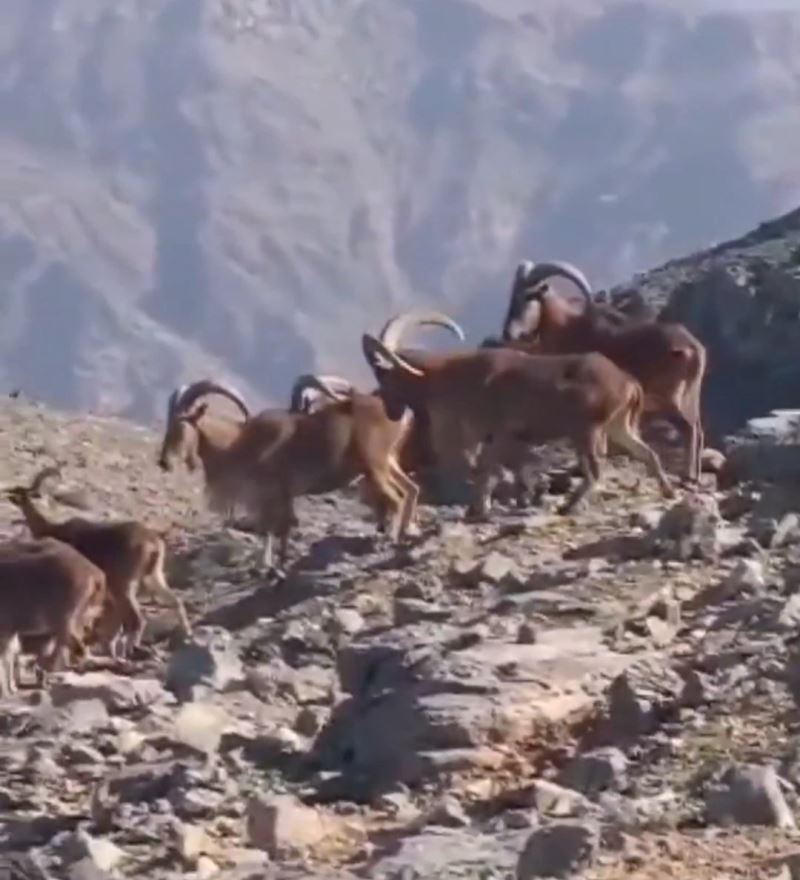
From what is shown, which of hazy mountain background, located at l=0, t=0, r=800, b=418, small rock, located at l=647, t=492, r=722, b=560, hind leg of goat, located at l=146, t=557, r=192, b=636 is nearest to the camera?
small rock, located at l=647, t=492, r=722, b=560

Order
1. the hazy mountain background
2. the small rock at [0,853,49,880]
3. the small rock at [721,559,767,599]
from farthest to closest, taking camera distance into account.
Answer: the hazy mountain background < the small rock at [721,559,767,599] < the small rock at [0,853,49,880]

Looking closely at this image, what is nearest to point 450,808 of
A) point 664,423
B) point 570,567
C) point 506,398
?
point 570,567

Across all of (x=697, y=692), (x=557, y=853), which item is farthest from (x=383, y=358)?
(x=557, y=853)

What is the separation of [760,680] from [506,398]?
5258 mm

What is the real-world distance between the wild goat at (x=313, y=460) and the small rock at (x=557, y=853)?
23.3 feet

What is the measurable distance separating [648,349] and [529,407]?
1245 millimetres

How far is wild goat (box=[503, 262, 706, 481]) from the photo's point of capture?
1433cm

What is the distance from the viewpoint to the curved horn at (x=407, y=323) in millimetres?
14906

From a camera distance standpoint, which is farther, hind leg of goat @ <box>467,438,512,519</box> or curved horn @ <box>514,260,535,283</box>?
curved horn @ <box>514,260,535,283</box>

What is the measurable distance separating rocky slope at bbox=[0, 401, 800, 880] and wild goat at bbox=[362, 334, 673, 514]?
2.93 feet

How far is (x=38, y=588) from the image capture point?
1174 centimetres

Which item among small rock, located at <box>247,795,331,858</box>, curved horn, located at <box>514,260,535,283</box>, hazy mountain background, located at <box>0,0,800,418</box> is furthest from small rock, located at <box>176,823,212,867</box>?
hazy mountain background, located at <box>0,0,800,418</box>

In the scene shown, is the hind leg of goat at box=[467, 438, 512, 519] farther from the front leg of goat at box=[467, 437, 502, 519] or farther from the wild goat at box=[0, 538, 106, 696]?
the wild goat at box=[0, 538, 106, 696]

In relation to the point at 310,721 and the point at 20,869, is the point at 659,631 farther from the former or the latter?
the point at 20,869
